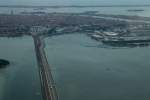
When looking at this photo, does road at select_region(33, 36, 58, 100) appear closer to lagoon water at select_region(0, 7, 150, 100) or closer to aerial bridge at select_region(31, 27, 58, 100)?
aerial bridge at select_region(31, 27, 58, 100)

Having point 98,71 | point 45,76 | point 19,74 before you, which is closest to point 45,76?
point 45,76

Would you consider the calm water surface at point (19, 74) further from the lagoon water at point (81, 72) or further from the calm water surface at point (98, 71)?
the calm water surface at point (98, 71)

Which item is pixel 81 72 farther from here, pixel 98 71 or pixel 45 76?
pixel 45 76

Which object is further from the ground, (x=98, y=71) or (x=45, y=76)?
(x=45, y=76)

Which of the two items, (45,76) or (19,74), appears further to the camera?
(19,74)

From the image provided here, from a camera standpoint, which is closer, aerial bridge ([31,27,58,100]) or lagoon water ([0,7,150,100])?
aerial bridge ([31,27,58,100])

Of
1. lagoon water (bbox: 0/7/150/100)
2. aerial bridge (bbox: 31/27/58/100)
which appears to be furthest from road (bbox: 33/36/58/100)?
lagoon water (bbox: 0/7/150/100)

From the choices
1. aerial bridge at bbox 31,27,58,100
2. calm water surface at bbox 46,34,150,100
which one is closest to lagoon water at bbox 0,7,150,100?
calm water surface at bbox 46,34,150,100

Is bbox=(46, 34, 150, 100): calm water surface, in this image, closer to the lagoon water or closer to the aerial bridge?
the lagoon water

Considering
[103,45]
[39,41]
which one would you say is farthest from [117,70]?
[39,41]
